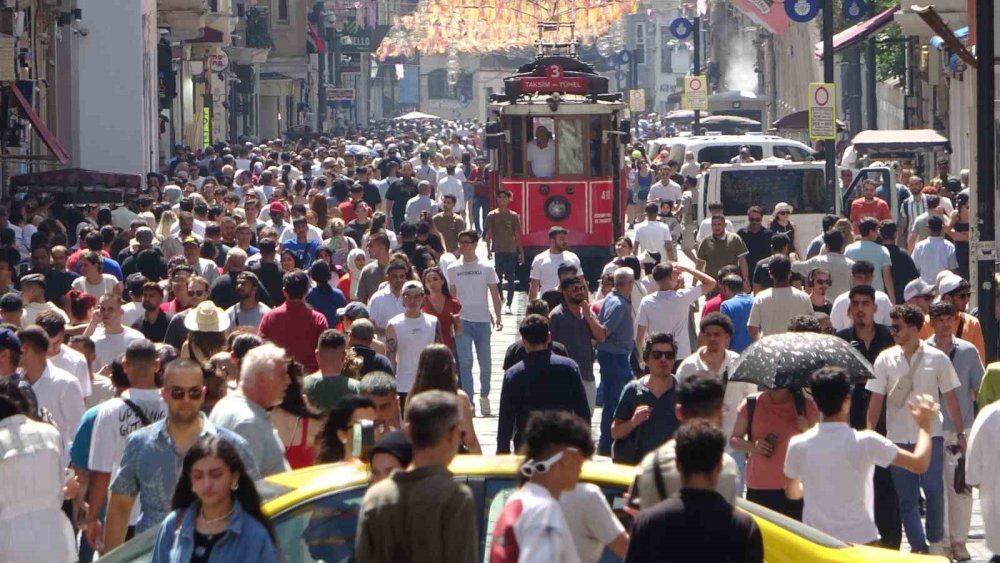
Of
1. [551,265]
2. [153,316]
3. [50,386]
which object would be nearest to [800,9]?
[551,265]

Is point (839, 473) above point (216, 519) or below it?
below

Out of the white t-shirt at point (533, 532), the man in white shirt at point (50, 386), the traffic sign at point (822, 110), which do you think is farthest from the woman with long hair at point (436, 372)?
the traffic sign at point (822, 110)

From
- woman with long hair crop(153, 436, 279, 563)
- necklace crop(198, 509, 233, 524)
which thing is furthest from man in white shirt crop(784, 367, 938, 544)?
necklace crop(198, 509, 233, 524)

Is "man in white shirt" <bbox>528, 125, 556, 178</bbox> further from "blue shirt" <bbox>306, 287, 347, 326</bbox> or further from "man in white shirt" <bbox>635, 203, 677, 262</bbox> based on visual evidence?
"blue shirt" <bbox>306, 287, 347, 326</bbox>

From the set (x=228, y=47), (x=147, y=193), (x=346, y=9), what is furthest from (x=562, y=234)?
(x=346, y=9)

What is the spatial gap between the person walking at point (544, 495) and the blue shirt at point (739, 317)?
743cm

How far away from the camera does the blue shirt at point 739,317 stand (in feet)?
45.9

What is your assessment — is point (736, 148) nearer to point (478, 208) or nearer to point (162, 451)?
point (478, 208)

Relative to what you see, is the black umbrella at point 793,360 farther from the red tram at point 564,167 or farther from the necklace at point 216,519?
the red tram at point 564,167

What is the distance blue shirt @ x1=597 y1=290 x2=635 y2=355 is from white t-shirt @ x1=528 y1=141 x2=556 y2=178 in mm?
13435

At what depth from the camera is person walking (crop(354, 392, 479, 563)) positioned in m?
6.45

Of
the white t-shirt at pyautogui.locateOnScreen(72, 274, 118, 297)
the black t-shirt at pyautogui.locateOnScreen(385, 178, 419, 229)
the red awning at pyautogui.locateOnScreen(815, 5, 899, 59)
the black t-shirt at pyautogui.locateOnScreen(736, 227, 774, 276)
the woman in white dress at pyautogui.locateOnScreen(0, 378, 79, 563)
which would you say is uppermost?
the red awning at pyautogui.locateOnScreen(815, 5, 899, 59)

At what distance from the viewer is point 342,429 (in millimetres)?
8742

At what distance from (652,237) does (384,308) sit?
7489 mm
